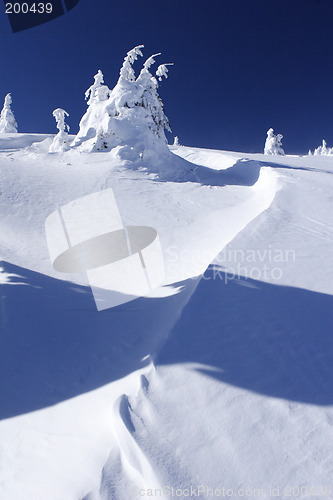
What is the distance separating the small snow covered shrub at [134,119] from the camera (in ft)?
55.0

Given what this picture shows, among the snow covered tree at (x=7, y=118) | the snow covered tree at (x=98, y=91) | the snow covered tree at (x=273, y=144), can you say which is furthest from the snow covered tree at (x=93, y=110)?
the snow covered tree at (x=273, y=144)

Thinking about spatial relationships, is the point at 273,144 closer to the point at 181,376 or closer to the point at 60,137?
the point at 60,137

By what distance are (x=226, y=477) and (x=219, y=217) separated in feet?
28.3

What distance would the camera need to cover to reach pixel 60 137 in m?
22.8

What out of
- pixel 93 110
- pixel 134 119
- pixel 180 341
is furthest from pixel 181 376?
pixel 93 110

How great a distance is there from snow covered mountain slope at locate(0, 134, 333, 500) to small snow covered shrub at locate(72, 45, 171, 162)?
10872 mm

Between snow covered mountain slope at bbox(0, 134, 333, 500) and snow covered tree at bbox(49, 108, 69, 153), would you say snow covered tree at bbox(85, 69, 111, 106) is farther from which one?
snow covered mountain slope at bbox(0, 134, 333, 500)

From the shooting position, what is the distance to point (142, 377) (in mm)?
3453

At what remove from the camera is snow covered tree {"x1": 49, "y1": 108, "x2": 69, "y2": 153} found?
1876cm

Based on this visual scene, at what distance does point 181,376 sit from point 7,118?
149ft

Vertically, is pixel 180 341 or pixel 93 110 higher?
pixel 93 110

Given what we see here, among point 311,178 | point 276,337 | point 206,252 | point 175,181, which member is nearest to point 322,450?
point 276,337

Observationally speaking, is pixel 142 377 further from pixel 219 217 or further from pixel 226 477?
pixel 219 217

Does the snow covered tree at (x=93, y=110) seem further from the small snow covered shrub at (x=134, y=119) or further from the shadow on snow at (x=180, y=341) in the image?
the shadow on snow at (x=180, y=341)
